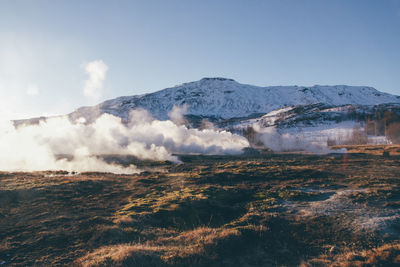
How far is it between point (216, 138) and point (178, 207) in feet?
293

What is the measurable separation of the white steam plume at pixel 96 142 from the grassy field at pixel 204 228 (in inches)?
1845

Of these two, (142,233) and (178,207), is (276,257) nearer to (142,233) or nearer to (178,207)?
(142,233)

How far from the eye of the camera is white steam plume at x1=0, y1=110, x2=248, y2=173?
71.3 m

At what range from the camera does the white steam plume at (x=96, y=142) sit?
71312mm

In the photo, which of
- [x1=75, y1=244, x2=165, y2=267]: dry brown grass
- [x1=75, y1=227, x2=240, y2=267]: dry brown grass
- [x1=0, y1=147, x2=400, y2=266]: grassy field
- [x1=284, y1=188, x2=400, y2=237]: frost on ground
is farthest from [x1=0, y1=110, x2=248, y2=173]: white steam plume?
[x1=75, y1=244, x2=165, y2=267]: dry brown grass

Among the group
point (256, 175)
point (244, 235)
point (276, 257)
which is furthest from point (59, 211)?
point (256, 175)

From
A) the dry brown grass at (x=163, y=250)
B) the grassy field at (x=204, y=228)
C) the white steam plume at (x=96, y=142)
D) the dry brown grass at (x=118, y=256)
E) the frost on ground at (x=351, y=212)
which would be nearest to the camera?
the dry brown grass at (x=118, y=256)

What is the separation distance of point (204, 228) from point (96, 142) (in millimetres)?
82684

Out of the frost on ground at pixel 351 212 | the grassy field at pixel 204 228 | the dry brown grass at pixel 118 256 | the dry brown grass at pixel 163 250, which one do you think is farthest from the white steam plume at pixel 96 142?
the dry brown grass at pixel 118 256

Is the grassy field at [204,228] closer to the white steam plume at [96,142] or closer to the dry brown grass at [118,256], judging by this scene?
the dry brown grass at [118,256]

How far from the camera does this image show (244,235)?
16188 millimetres

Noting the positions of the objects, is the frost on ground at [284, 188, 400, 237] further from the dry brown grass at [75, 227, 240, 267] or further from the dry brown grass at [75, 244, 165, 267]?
the dry brown grass at [75, 244, 165, 267]

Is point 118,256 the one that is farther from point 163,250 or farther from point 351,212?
point 351,212

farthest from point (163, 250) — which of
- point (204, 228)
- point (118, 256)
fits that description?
point (204, 228)
